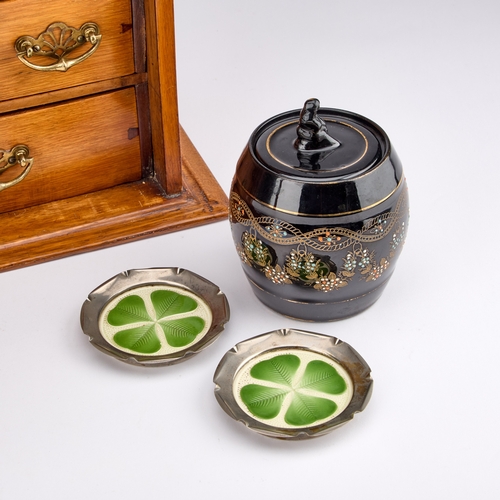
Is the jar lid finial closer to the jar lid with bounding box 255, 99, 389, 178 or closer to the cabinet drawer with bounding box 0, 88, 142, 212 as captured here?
the jar lid with bounding box 255, 99, 389, 178

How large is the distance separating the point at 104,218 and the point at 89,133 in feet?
0.58

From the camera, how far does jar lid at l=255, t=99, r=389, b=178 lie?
1451mm

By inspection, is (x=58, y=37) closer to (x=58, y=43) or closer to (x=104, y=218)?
(x=58, y=43)

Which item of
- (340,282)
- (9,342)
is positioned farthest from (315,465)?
(9,342)

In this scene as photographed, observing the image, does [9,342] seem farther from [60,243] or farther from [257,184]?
[257,184]

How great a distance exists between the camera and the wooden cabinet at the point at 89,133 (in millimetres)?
1664

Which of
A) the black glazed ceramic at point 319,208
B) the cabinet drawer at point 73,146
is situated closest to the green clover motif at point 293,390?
the black glazed ceramic at point 319,208

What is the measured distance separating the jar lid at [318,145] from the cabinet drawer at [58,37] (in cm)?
38

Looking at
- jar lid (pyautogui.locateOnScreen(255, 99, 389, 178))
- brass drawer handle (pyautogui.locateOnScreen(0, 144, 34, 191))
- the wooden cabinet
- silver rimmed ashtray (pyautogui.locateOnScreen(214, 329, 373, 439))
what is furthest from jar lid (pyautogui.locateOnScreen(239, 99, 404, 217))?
brass drawer handle (pyautogui.locateOnScreen(0, 144, 34, 191))

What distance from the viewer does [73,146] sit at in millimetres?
1832

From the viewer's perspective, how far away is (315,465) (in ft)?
4.57

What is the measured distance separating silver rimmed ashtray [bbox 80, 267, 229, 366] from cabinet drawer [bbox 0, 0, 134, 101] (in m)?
0.40

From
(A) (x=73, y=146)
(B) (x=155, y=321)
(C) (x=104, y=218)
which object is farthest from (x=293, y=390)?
(A) (x=73, y=146)

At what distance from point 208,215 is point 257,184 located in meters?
0.43
